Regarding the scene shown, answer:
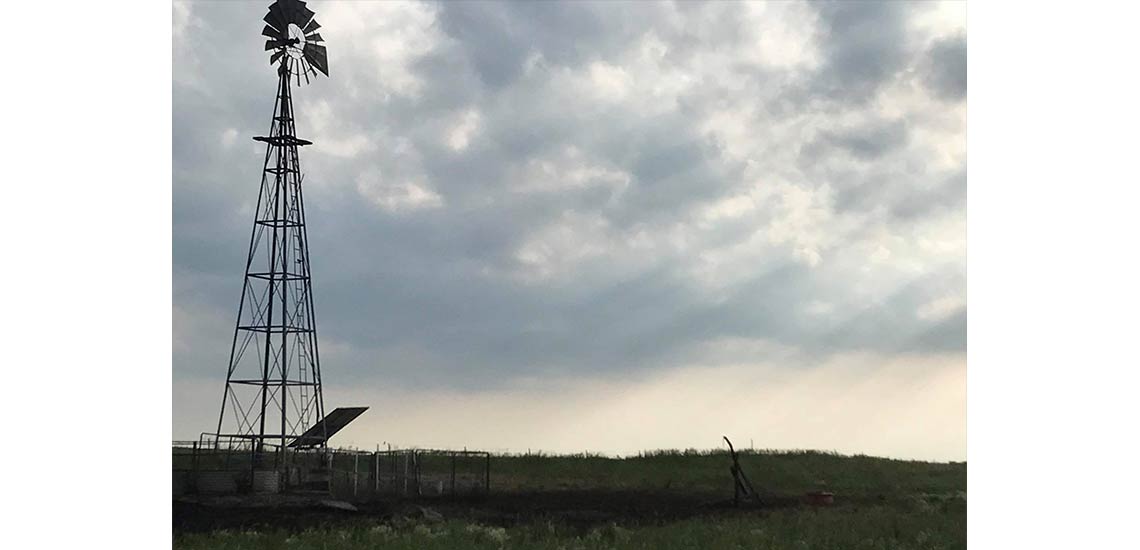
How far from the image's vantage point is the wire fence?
1273cm

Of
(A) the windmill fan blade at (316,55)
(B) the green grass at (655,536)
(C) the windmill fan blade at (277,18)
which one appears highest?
(C) the windmill fan blade at (277,18)

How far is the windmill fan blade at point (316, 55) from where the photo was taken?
42.8 ft

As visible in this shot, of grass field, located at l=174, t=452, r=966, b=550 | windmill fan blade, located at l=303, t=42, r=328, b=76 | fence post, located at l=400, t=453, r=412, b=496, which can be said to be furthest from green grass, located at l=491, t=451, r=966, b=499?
windmill fan blade, located at l=303, t=42, r=328, b=76

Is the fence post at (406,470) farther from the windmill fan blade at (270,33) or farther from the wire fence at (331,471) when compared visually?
the windmill fan blade at (270,33)

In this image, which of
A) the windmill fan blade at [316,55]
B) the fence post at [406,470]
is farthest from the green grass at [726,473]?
the windmill fan blade at [316,55]

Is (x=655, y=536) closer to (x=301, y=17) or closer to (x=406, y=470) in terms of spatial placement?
(x=406, y=470)

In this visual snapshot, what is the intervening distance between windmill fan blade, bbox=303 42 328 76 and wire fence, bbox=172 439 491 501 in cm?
469

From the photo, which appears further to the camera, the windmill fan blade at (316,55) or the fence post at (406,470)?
the fence post at (406,470)

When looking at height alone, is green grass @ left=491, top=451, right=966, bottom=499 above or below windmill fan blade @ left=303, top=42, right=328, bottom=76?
below

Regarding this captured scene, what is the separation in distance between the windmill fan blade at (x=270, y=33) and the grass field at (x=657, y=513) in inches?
226

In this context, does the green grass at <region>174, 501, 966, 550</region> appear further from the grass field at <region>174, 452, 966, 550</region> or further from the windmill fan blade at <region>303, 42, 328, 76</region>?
the windmill fan blade at <region>303, 42, 328, 76</region>
